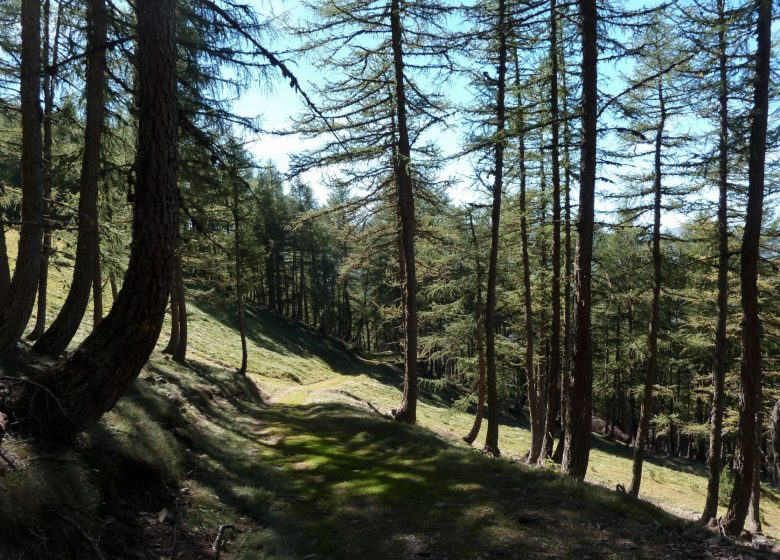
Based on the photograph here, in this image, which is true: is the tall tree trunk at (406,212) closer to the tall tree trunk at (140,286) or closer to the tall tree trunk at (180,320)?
the tall tree trunk at (140,286)

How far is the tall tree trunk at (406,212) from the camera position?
1303cm

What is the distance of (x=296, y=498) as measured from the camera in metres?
8.07

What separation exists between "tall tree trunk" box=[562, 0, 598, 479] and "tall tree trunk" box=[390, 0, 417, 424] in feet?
Answer: 17.2

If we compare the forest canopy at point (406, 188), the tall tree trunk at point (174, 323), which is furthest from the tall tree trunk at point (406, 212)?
the tall tree trunk at point (174, 323)

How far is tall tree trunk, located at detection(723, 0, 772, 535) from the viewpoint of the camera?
943 centimetres

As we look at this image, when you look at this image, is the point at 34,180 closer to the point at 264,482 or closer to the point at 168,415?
the point at 168,415

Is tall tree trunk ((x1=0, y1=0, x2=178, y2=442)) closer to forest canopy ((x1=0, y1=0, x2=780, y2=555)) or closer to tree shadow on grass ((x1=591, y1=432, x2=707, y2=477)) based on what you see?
forest canopy ((x1=0, y1=0, x2=780, y2=555))

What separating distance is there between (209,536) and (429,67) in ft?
39.1

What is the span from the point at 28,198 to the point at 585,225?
9931 millimetres

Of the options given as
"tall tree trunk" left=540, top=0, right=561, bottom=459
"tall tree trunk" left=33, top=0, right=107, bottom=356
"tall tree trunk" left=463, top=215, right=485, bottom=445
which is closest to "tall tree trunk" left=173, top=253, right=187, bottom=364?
"tall tree trunk" left=33, top=0, right=107, bottom=356

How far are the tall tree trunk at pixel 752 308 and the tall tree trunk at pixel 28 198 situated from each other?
13.5 metres

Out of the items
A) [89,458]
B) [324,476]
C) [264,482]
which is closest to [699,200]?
[324,476]

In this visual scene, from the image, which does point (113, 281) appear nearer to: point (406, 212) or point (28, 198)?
point (28, 198)

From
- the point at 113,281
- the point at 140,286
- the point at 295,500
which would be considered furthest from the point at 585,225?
the point at 113,281
